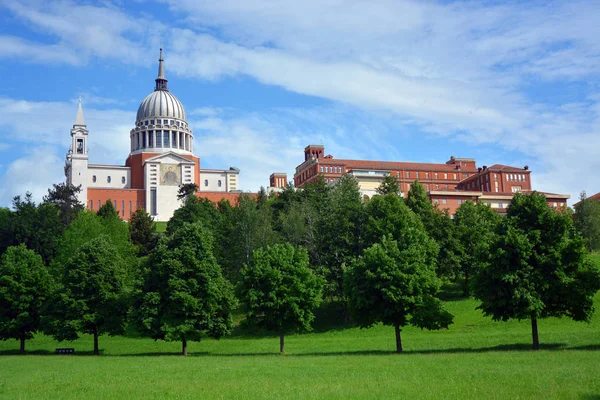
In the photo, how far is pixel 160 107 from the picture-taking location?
159m

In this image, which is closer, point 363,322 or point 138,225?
point 363,322

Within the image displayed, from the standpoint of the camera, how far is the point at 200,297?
44625 millimetres

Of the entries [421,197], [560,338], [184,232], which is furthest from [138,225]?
[560,338]

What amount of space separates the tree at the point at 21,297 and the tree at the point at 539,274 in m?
33.9

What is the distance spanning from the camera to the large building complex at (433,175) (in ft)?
425

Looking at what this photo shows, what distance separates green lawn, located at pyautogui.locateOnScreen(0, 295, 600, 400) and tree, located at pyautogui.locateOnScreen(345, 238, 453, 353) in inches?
78.7

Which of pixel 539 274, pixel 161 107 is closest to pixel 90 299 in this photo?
pixel 539 274

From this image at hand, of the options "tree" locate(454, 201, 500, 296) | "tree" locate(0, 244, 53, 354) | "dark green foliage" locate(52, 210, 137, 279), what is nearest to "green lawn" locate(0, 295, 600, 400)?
"tree" locate(0, 244, 53, 354)

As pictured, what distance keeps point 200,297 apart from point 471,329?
2117cm

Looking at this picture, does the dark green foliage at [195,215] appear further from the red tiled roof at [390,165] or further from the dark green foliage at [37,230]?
the red tiled roof at [390,165]

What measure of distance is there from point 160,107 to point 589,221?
107 meters

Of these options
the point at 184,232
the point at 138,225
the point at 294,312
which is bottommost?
the point at 294,312

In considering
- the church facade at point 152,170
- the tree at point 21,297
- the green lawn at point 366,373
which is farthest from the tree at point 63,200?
the green lawn at point 366,373

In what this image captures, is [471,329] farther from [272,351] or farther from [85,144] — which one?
[85,144]
